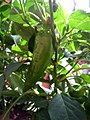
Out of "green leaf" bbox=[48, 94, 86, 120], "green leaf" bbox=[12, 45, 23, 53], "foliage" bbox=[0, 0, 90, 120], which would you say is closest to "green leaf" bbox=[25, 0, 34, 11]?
"foliage" bbox=[0, 0, 90, 120]

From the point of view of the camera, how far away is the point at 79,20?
1.72 feet

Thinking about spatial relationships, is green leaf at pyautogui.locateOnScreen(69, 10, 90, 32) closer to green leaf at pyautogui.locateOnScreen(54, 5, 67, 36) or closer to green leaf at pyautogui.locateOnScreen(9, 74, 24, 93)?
green leaf at pyautogui.locateOnScreen(54, 5, 67, 36)

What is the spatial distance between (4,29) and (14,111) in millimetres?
189

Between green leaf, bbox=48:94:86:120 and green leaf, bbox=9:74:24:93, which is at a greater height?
green leaf, bbox=9:74:24:93

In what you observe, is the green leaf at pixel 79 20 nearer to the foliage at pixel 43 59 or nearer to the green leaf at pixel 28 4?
the foliage at pixel 43 59

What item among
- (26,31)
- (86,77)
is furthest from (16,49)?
(86,77)

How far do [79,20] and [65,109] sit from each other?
0.63 feet

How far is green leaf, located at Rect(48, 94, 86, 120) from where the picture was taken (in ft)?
1.34

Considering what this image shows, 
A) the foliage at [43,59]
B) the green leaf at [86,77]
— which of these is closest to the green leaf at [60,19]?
the foliage at [43,59]

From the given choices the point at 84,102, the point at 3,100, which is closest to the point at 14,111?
the point at 3,100

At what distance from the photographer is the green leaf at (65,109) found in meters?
0.41

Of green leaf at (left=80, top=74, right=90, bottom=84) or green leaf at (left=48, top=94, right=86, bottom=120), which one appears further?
green leaf at (left=80, top=74, right=90, bottom=84)

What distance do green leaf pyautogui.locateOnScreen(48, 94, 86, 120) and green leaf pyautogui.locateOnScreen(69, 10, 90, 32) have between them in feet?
0.50

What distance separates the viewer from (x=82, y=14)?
0.52m
